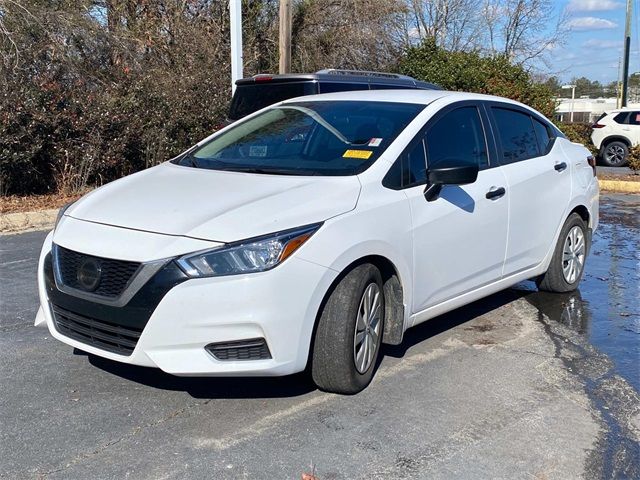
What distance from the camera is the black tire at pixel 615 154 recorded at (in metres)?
19.0

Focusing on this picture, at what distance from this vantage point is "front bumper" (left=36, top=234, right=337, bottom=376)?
3332 millimetres

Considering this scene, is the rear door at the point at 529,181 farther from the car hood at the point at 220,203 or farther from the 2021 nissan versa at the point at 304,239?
the car hood at the point at 220,203

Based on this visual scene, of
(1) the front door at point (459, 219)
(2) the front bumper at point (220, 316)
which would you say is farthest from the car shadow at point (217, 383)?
(1) the front door at point (459, 219)

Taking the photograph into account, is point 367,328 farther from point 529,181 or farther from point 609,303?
point 609,303

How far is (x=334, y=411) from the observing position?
372 centimetres

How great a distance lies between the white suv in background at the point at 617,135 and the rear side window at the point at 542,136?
47.1ft

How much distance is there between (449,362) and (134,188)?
223 cm

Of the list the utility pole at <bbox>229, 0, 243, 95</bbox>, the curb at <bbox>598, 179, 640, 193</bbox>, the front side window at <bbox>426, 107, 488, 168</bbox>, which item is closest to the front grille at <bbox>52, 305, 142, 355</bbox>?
the front side window at <bbox>426, 107, 488, 168</bbox>

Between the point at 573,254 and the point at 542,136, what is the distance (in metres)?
1.07

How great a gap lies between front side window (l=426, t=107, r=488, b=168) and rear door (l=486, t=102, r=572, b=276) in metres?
0.24

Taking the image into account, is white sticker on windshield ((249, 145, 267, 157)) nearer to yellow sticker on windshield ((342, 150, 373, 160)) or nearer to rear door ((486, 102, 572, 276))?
yellow sticker on windshield ((342, 150, 373, 160))

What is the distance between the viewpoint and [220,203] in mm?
3705

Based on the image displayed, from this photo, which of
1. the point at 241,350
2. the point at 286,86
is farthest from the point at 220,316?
the point at 286,86

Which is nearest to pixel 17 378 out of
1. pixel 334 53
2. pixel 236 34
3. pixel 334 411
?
pixel 334 411
